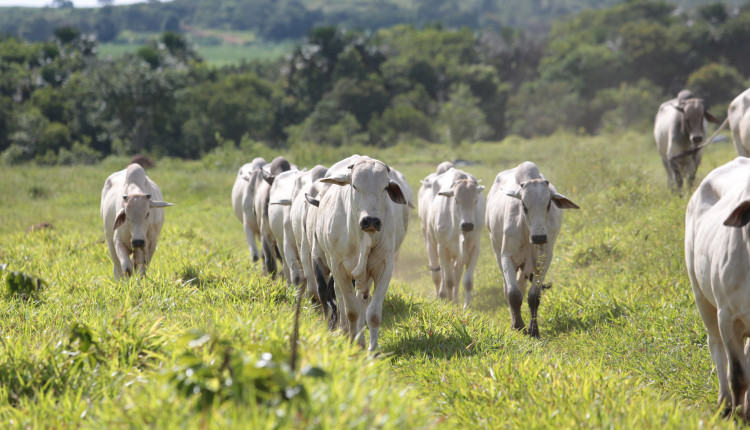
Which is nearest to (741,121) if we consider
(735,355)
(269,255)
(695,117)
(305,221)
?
(695,117)

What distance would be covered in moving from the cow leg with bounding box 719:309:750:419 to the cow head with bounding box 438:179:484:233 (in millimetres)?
3539

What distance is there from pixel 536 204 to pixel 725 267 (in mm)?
2481

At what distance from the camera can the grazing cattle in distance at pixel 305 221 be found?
7172 millimetres

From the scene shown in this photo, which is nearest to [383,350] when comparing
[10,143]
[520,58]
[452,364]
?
[452,364]

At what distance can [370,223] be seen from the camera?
5.41 metres

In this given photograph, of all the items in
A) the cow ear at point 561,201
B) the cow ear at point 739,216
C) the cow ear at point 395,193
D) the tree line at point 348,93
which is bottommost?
the tree line at point 348,93

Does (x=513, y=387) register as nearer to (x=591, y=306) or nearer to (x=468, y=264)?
(x=591, y=306)

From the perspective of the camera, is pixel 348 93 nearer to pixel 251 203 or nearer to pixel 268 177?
pixel 251 203

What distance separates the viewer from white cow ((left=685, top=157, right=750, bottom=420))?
4422mm

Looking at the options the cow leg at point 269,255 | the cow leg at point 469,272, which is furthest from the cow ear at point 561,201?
the cow leg at point 269,255

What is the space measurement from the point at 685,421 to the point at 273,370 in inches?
93.1

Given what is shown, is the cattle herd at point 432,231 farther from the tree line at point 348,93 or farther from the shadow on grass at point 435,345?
the tree line at point 348,93

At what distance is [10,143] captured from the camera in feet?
133

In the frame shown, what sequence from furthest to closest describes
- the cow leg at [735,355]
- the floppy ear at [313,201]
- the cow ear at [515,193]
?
the cow ear at [515,193]
the floppy ear at [313,201]
the cow leg at [735,355]
